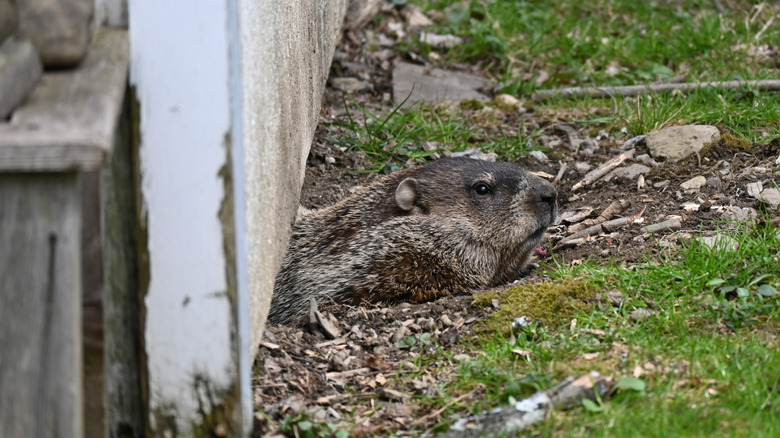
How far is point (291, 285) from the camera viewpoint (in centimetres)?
528

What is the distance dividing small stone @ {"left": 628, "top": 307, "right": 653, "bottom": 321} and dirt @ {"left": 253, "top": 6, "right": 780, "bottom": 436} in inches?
25.3

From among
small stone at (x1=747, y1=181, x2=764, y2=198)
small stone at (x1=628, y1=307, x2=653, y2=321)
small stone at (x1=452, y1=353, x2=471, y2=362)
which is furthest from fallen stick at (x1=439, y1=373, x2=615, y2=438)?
small stone at (x1=747, y1=181, x2=764, y2=198)

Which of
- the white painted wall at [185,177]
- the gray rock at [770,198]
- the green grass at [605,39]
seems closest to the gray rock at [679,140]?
the gray rock at [770,198]

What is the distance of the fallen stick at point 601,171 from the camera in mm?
→ 6164

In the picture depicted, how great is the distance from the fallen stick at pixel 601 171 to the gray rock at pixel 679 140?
18 cm

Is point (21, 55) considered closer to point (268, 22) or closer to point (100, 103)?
point (100, 103)

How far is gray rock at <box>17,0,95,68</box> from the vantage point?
2512mm

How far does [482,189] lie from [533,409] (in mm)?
2525

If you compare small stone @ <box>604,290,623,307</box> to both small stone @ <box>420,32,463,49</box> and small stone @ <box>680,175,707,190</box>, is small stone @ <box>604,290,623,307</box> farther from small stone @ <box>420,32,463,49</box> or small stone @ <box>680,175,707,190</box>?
small stone @ <box>420,32,463,49</box>

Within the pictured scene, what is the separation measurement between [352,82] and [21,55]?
18.5 feet

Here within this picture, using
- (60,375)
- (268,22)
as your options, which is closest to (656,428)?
(60,375)

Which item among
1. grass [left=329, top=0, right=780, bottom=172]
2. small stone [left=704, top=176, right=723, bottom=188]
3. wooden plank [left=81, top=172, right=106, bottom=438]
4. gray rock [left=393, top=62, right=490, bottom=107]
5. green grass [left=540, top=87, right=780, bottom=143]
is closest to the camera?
wooden plank [left=81, top=172, right=106, bottom=438]

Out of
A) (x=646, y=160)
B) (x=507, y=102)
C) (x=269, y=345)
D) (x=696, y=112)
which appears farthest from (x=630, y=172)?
(x=269, y=345)

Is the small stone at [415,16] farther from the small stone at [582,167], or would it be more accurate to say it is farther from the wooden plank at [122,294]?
the wooden plank at [122,294]
